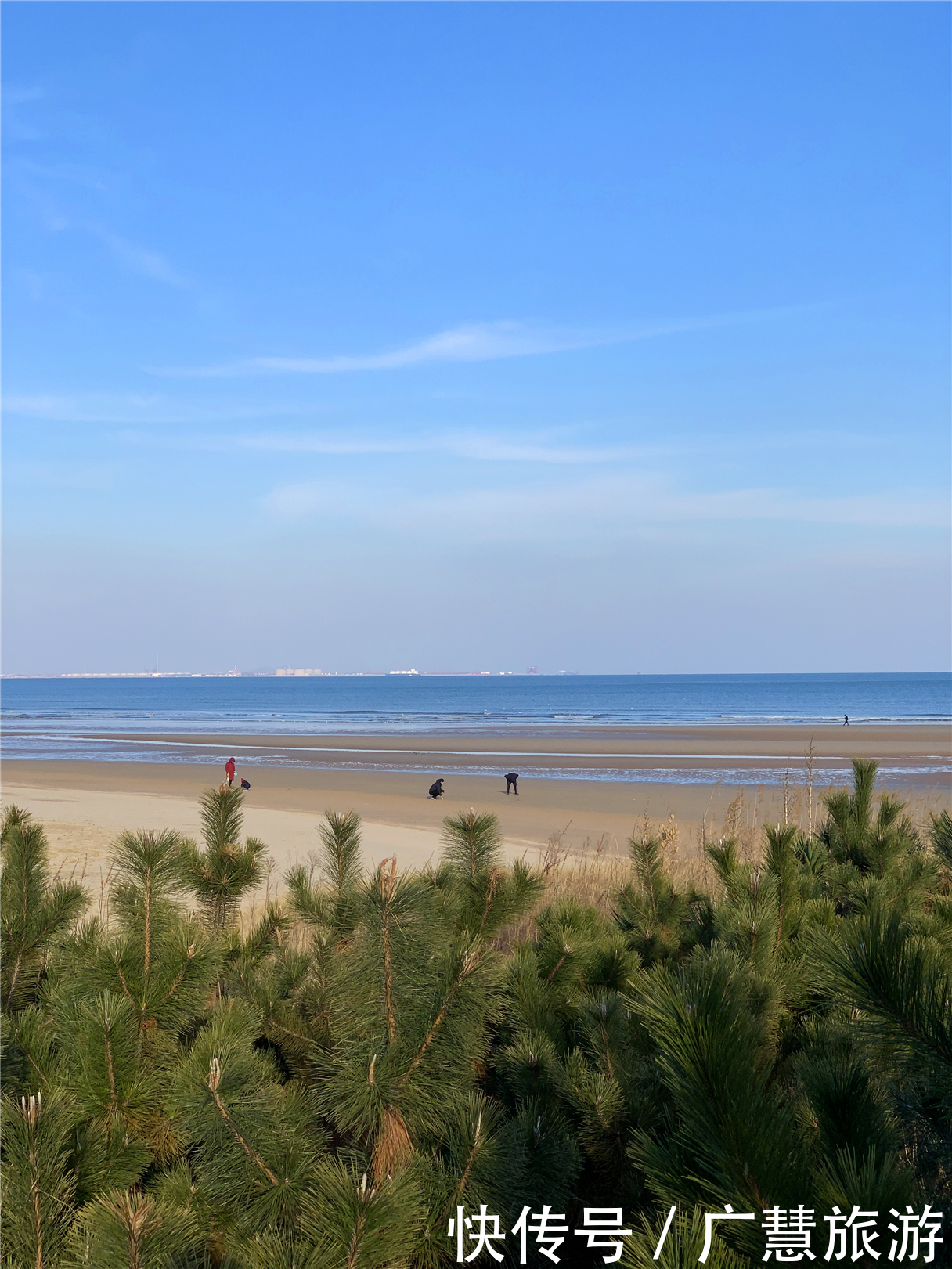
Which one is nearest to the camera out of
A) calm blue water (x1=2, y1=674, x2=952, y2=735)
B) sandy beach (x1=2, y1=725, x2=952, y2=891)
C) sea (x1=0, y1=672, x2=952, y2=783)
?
sandy beach (x1=2, y1=725, x2=952, y2=891)

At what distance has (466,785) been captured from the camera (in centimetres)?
2412

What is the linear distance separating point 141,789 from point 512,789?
905 cm

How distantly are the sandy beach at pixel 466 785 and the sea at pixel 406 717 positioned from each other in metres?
0.49

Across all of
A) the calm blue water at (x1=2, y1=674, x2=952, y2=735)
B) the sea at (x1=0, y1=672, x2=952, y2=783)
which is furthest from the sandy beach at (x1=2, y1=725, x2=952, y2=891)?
the calm blue water at (x1=2, y1=674, x2=952, y2=735)

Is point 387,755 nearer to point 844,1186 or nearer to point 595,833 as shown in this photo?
point 595,833

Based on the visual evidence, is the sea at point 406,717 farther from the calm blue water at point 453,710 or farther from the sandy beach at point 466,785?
the sandy beach at point 466,785

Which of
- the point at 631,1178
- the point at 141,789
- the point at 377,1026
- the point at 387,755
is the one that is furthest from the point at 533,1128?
the point at 387,755

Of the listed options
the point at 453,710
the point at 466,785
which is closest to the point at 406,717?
the point at 453,710

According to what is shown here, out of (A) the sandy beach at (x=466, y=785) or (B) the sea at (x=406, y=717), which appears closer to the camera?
(A) the sandy beach at (x=466, y=785)

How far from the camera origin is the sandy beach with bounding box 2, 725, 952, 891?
14711 millimetres

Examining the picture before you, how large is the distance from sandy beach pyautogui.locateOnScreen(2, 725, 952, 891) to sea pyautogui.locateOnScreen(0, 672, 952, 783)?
0.49 metres

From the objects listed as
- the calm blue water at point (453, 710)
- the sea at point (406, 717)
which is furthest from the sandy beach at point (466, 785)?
the calm blue water at point (453, 710)

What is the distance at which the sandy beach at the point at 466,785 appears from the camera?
48.3 ft

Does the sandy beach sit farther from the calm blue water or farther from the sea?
the calm blue water
